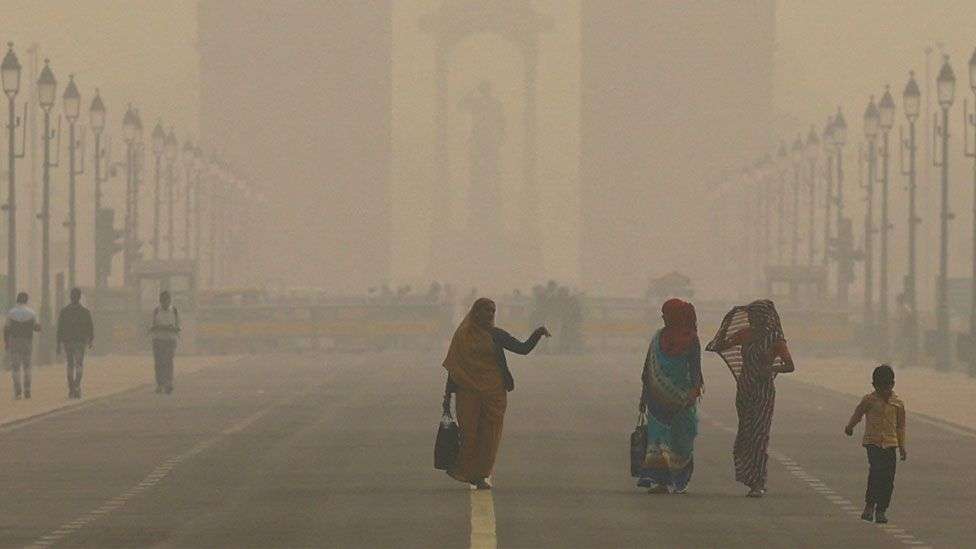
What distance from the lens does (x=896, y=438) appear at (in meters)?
19.9

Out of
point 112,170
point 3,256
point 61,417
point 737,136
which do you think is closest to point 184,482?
point 61,417

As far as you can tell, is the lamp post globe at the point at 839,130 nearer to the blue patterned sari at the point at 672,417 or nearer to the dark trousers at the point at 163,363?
the dark trousers at the point at 163,363

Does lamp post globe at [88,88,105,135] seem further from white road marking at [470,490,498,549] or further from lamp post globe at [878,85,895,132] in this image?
white road marking at [470,490,498,549]

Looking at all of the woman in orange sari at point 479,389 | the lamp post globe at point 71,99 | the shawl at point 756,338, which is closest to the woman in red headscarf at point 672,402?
the shawl at point 756,338

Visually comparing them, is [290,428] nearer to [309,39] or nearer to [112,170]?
[112,170]

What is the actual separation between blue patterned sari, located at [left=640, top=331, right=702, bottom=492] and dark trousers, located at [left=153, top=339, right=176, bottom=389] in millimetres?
21626

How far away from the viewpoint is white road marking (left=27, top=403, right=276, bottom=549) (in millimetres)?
18952

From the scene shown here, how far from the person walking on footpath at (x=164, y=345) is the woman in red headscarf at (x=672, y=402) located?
2123cm

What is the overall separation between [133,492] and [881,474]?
611 cm

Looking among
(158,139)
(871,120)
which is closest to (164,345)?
(871,120)

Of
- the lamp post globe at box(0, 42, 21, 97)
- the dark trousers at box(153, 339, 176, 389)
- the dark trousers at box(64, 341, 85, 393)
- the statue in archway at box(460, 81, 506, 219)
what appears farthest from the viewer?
the statue in archway at box(460, 81, 506, 219)

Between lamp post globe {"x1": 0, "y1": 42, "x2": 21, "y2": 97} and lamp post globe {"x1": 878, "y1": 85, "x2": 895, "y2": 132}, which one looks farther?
lamp post globe {"x1": 878, "y1": 85, "x2": 895, "y2": 132}

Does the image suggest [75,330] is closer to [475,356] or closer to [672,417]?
[475,356]

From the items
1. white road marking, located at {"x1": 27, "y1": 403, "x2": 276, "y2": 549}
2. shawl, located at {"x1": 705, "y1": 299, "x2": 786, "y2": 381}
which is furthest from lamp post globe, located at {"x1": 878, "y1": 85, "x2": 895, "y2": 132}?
shawl, located at {"x1": 705, "y1": 299, "x2": 786, "y2": 381}
